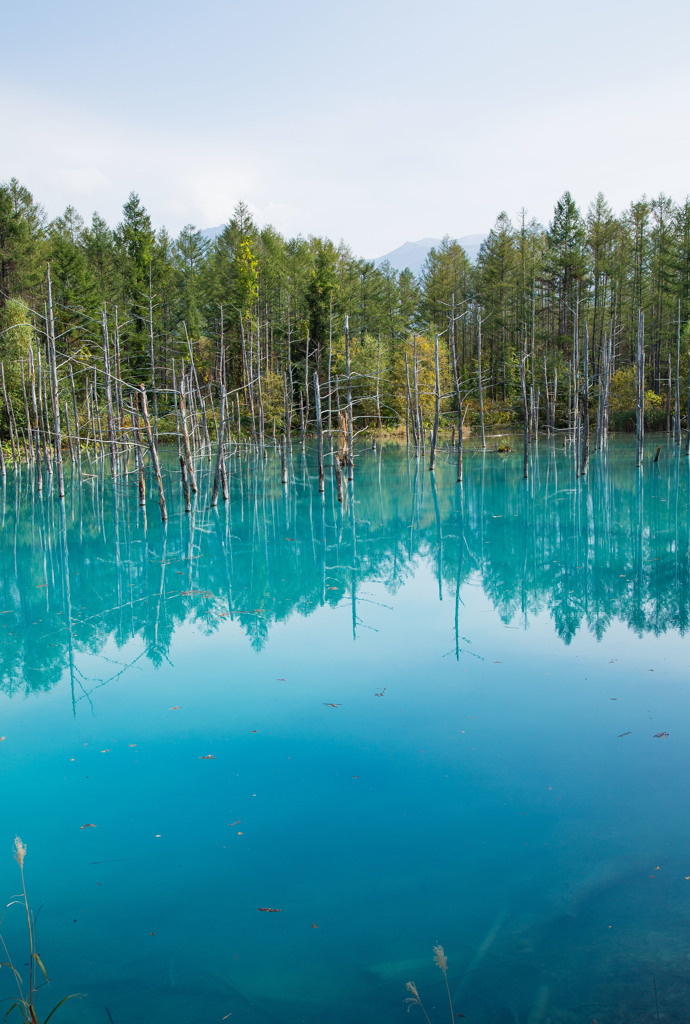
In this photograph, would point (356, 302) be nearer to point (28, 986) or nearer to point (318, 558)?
point (318, 558)

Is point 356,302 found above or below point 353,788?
above

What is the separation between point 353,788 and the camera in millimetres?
4957

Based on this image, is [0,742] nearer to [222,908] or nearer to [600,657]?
[222,908]

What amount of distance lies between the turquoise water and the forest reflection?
79 mm

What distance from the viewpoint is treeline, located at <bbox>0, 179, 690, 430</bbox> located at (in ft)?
113

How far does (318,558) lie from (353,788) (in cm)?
774

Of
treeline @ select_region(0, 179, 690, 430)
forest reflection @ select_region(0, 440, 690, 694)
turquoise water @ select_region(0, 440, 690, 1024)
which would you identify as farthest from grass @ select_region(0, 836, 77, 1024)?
treeline @ select_region(0, 179, 690, 430)

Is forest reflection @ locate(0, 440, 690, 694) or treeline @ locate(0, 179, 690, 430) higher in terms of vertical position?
treeline @ locate(0, 179, 690, 430)

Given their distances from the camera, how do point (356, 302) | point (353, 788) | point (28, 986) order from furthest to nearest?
point (356, 302) < point (353, 788) < point (28, 986)

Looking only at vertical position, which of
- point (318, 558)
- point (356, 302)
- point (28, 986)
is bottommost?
point (28, 986)

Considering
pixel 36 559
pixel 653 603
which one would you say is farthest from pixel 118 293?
pixel 653 603

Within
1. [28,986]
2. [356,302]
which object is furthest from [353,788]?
[356,302]

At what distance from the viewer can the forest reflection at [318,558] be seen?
892 centimetres

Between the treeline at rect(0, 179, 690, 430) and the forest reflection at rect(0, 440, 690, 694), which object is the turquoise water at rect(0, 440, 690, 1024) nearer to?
the forest reflection at rect(0, 440, 690, 694)
